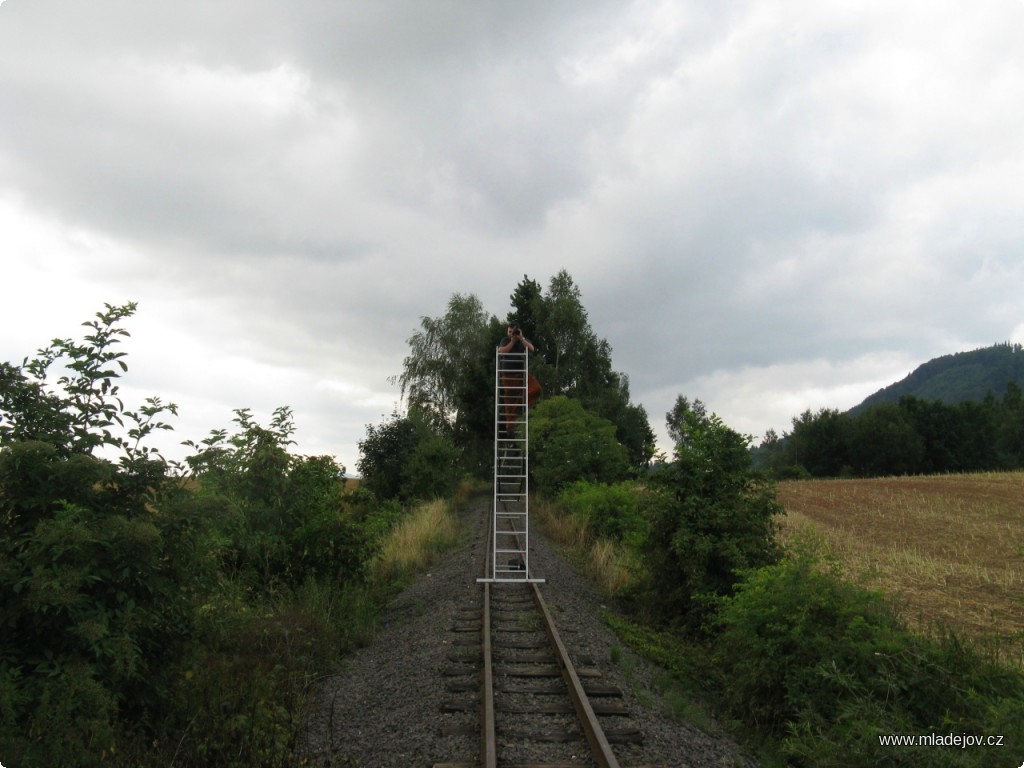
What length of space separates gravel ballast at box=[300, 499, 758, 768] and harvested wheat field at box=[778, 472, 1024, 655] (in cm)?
300

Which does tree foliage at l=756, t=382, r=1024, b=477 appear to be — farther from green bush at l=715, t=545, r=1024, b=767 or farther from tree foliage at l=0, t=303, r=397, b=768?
tree foliage at l=0, t=303, r=397, b=768

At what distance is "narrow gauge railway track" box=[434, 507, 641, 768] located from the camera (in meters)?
6.05

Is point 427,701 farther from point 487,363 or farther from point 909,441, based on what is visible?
point 909,441

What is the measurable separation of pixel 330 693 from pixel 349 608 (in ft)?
10.6

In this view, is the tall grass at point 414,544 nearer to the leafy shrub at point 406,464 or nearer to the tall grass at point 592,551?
the tall grass at point 592,551

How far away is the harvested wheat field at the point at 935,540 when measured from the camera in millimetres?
12562

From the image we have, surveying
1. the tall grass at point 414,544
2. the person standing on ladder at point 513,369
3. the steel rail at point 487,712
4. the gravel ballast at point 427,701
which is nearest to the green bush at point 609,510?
the tall grass at point 414,544

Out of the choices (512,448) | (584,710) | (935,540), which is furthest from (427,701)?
(935,540)

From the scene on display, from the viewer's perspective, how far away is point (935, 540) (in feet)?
83.1

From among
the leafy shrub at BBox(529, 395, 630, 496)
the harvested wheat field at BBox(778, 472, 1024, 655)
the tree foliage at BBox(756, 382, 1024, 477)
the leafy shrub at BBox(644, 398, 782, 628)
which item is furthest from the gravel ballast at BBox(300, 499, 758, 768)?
the tree foliage at BBox(756, 382, 1024, 477)

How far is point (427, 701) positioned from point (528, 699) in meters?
0.92

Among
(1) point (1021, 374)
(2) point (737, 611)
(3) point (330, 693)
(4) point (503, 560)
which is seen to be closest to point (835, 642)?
(2) point (737, 611)

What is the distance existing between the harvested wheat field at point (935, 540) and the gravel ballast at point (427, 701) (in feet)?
9.84

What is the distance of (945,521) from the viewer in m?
31.0
